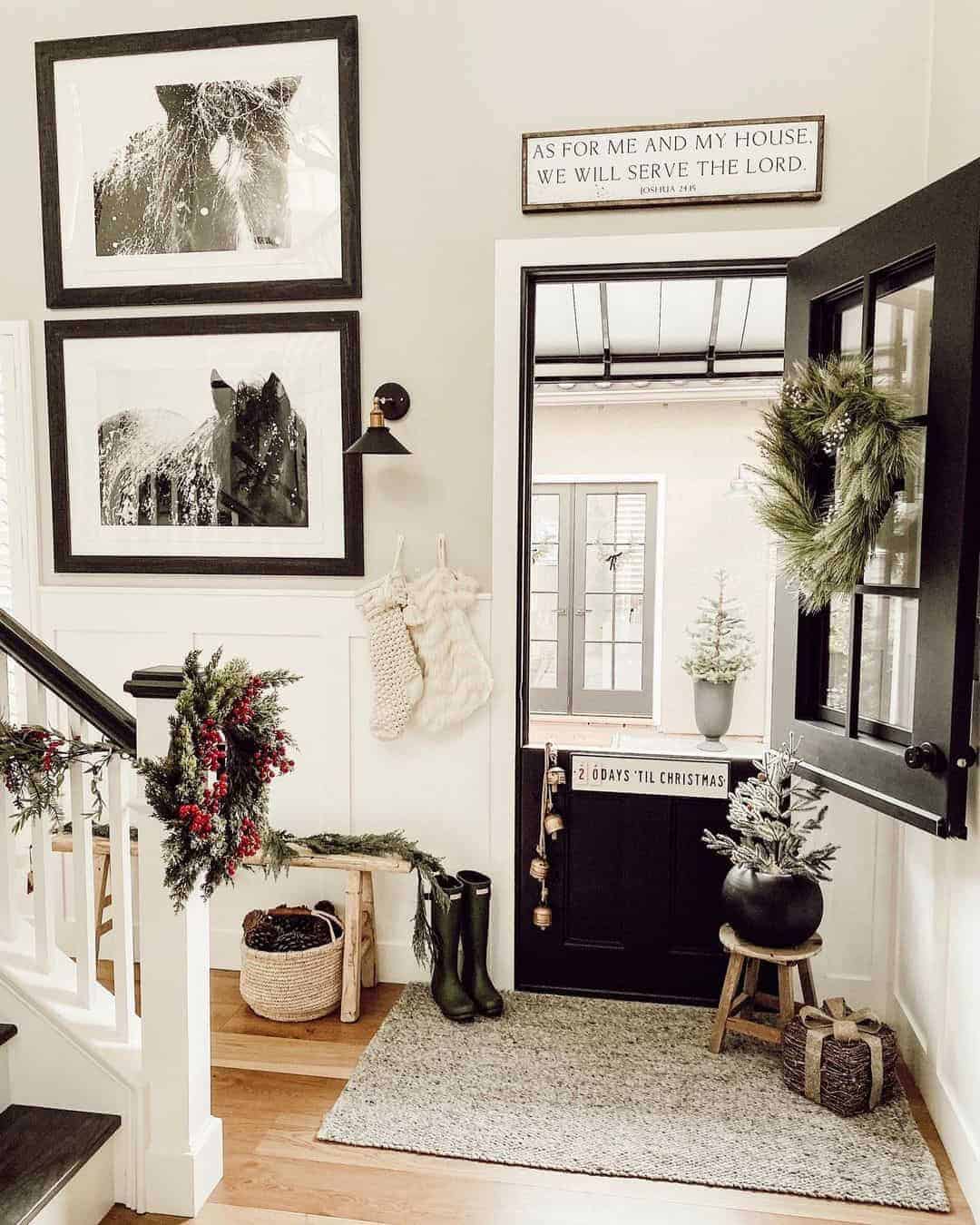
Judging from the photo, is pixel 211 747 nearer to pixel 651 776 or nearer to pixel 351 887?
pixel 351 887

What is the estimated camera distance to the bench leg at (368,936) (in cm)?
295

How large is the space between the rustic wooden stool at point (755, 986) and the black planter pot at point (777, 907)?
0.04 m

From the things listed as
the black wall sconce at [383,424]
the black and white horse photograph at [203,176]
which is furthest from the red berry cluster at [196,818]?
the black and white horse photograph at [203,176]

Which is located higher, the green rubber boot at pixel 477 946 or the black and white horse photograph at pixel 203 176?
the black and white horse photograph at pixel 203 176

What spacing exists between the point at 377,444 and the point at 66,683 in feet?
3.81

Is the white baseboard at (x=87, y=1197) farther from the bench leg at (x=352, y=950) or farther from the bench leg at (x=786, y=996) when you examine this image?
the bench leg at (x=786, y=996)

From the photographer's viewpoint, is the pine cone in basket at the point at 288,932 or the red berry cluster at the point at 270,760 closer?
the red berry cluster at the point at 270,760

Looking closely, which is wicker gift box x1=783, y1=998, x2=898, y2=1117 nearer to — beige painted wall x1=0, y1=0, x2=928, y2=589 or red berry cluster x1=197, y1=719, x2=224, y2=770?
beige painted wall x1=0, y1=0, x2=928, y2=589

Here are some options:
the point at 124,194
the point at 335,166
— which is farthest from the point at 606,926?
the point at 124,194

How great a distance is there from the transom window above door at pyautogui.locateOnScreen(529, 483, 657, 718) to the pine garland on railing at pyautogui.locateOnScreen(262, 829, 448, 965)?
321 centimetres

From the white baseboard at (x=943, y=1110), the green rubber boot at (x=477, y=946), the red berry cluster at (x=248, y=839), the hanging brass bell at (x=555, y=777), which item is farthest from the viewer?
the hanging brass bell at (x=555, y=777)

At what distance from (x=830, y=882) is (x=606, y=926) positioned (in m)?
0.72

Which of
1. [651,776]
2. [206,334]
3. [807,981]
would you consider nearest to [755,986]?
[807,981]

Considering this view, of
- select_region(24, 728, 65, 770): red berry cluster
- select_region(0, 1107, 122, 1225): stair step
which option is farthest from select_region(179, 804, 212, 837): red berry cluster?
select_region(0, 1107, 122, 1225): stair step
